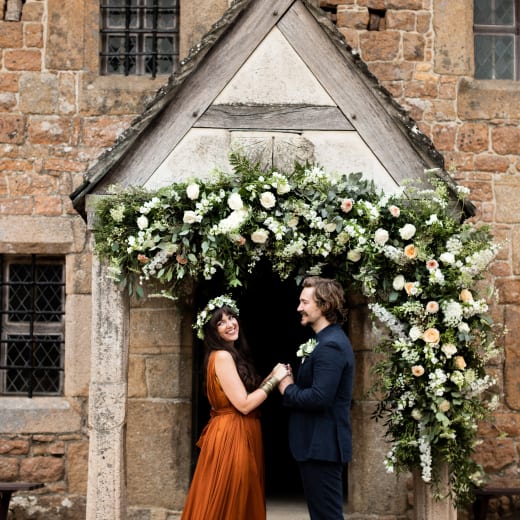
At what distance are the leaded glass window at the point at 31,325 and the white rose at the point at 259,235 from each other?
2.92 m

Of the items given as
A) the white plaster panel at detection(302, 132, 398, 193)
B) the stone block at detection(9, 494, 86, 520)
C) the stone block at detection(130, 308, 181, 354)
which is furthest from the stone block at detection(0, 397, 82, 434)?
the white plaster panel at detection(302, 132, 398, 193)

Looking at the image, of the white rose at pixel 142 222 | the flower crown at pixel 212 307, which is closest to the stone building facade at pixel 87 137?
the flower crown at pixel 212 307

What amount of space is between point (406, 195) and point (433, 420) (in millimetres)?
1323

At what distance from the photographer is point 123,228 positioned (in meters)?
4.95

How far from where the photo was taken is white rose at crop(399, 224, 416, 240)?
487 centimetres

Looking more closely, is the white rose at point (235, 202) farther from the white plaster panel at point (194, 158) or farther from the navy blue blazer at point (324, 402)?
the navy blue blazer at point (324, 402)

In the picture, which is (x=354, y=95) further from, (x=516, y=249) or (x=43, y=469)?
(x=43, y=469)

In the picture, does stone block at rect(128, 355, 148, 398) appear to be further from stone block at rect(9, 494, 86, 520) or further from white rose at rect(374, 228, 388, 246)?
white rose at rect(374, 228, 388, 246)

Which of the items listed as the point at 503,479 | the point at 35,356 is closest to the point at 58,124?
the point at 35,356

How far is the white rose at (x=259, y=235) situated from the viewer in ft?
16.1

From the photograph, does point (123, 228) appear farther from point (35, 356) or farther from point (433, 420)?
point (35, 356)

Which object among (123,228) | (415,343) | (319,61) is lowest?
(415,343)

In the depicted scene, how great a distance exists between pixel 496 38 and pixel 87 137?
375 cm

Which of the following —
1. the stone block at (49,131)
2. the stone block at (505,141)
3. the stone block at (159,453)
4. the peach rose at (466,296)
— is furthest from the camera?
the stone block at (505,141)
